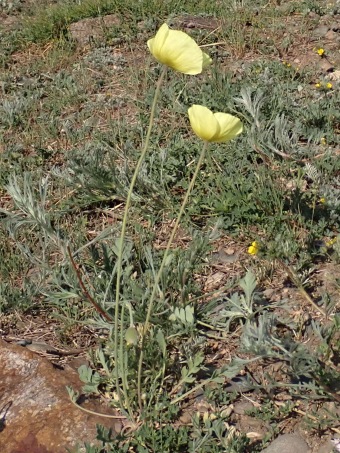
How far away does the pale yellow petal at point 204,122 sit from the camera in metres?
2.11

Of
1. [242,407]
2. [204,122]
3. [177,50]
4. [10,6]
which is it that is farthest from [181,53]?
[10,6]

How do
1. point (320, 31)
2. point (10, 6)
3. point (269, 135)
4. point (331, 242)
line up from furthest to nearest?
point (10, 6)
point (320, 31)
point (269, 135)
point (331, 242)

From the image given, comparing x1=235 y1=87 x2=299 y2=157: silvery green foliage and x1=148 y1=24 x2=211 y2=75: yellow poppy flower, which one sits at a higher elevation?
x1=148 y1=24 x2=211 y2=75: yellow poppy flower

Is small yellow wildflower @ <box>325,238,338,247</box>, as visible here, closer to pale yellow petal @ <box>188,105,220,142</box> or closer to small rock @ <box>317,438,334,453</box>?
small rock @ <box>317,438,334,453</box>

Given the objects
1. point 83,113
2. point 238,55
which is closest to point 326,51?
point 238,55

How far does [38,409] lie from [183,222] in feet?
4.20

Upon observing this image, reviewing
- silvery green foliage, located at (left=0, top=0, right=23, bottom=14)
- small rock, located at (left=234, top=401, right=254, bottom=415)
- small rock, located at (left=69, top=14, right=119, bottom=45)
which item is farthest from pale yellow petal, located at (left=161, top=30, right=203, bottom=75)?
silvery green foliage, located at (left=0, top=0, right=23, bottom=14)

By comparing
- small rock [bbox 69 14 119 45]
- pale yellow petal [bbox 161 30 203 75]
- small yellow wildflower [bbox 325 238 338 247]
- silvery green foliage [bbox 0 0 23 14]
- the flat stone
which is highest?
pale yellow petal [bbox 161 30 203 75]

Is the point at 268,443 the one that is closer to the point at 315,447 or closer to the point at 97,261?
the point at 315,447

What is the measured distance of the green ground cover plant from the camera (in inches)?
100

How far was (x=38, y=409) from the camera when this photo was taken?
269 cm

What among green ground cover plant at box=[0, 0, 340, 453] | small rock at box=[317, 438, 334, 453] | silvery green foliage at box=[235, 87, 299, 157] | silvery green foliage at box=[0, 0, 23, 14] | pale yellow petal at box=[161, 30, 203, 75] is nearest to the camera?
pale yellow petal at box=[161, 30, 203, 75]

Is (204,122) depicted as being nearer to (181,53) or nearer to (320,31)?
(181,53)

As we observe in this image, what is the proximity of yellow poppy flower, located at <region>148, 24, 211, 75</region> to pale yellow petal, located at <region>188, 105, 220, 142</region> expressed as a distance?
0.43ft
